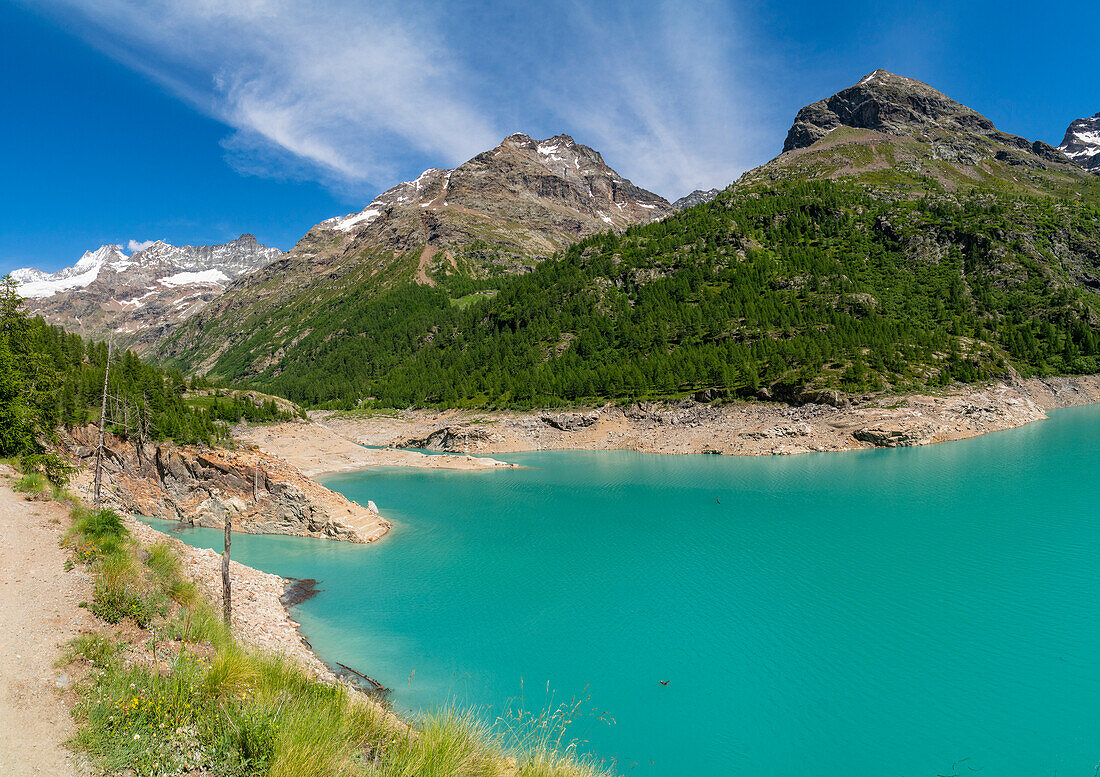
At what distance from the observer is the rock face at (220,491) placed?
3105 cm

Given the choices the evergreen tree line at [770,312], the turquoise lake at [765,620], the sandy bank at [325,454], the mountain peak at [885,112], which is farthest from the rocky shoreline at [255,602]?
the mountain peak at [885,112]

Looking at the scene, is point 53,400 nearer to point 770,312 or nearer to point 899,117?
point 770,312

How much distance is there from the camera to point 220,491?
32469mm

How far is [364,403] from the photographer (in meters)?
A: 111

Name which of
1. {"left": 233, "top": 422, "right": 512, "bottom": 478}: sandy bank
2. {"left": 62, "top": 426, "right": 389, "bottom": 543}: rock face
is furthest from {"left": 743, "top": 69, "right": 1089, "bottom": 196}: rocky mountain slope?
{"left": 62, "top": 426, "right": 389, "bottom": 543}: rock face

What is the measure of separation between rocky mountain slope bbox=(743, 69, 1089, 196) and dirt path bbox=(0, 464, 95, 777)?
559 ft

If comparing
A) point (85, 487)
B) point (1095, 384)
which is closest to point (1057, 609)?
point (85, 487)

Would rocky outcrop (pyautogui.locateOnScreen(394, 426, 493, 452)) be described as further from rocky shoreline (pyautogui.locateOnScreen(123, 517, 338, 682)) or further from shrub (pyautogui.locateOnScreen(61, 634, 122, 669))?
shrub (pyautogui.locateOnScreen(61, 634, 122, 669))

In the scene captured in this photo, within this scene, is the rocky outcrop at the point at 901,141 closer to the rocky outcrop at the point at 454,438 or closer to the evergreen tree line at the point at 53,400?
the rocky outcrop at the point at 454,438

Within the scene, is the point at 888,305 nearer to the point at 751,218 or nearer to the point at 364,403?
the point at 751,218

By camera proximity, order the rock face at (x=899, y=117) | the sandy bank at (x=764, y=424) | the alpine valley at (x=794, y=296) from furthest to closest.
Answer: the rock face at (x=899, y=117), the alpine valley at (x=794, y=296), the sandy bank at (x=764, y=424)

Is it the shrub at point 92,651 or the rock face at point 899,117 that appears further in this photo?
the rock face at point 899,117

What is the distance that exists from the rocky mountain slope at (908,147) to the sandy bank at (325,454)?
468 ft

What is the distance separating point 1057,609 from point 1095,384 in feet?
269
